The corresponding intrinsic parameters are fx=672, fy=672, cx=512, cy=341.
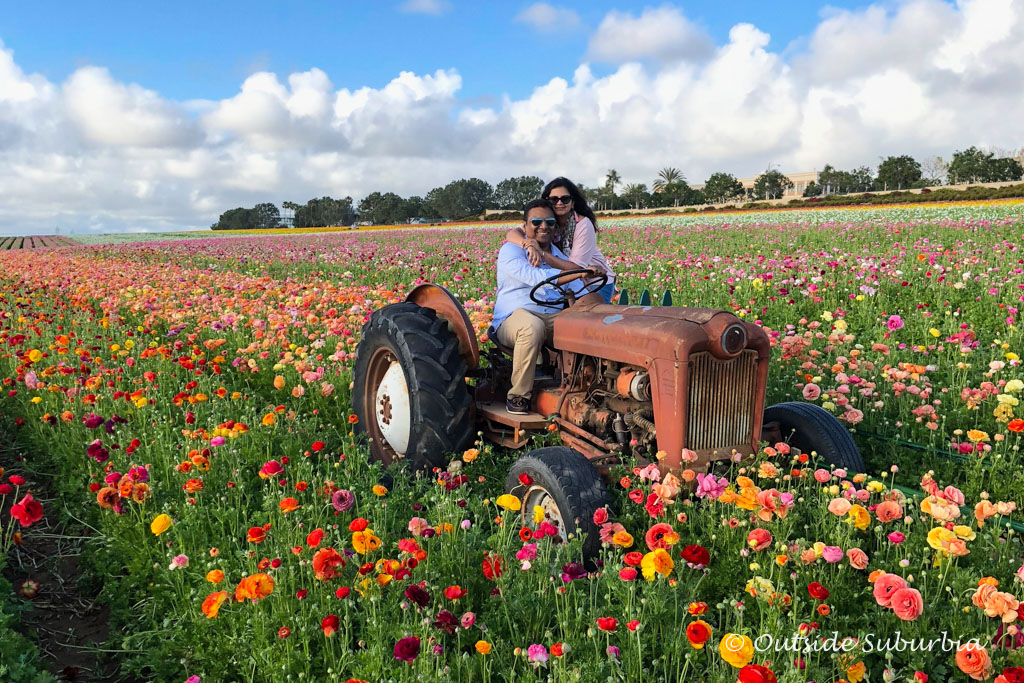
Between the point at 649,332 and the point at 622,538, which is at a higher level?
the point at 649,332

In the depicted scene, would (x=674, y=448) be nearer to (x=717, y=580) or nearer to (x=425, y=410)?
(x=717, y=580)

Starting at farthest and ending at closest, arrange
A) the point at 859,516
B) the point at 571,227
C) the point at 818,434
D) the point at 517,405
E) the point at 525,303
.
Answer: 1. the point at 571,227
2. the point at 525,303
3. the point at 517,405
4. the point at 818,434
5. the point at 859,516

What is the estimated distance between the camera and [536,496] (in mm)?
2902

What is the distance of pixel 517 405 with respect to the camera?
3643 mm

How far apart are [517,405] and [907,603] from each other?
209cm

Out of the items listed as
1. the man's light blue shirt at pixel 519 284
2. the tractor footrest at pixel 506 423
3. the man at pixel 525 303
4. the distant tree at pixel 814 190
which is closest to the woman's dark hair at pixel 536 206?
the man at pixel 525 303

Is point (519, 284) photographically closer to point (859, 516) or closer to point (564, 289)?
point (564, 289)

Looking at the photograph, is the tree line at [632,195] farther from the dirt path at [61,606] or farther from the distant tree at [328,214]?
the dirt path at [61,606]

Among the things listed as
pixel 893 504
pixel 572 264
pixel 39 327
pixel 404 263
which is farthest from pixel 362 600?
pixel 404 263

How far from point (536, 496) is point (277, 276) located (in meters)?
11.6

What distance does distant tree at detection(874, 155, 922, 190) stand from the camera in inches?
2445

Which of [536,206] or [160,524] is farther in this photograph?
[536,206]

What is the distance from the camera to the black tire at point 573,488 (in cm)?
258

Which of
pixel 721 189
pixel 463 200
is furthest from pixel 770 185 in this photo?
pixel 463 200
